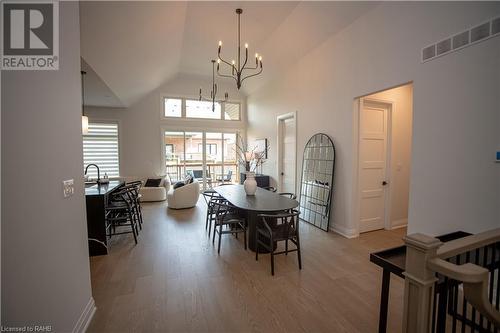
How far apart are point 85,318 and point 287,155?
15.8 ft

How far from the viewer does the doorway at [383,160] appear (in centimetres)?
392

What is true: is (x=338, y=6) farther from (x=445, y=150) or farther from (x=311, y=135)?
(x=445, y=150)

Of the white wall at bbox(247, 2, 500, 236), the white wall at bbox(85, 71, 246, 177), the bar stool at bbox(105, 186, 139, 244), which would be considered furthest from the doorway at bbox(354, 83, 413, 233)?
the white wall at bbox(85, 71, 246, 177)

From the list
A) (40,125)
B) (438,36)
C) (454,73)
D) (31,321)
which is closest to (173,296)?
(31,321)

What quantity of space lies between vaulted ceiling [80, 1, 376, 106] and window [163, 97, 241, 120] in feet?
5.13

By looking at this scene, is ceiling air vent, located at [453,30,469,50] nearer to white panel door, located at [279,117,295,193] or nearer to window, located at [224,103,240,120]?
white panel door, located at [279,117,295,193]

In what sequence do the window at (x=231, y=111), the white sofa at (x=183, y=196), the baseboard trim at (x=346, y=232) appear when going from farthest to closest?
the window at (x=231, y=111), the white sofa at (x=183, y=196), the baseboard trim at (x=346, y=232)

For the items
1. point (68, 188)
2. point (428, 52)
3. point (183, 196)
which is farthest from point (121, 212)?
point (428, 52)

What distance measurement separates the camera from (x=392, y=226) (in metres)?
4.23

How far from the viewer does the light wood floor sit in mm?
1937

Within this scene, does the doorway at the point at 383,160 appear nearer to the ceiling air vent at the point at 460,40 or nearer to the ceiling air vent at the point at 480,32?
the ceiling air vent at the point at 460,40

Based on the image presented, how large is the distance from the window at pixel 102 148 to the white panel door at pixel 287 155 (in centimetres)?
500

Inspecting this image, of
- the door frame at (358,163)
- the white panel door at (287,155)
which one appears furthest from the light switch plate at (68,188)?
the white panel door at (287,155)

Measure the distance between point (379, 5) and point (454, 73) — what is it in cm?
153
